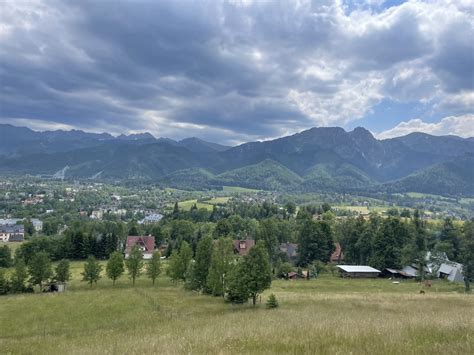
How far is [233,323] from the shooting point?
1900 cm

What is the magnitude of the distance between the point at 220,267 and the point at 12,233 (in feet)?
451

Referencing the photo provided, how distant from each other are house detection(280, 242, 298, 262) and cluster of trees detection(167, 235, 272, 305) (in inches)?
1535

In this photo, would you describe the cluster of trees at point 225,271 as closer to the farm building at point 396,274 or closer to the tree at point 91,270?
the tree at point 91,270

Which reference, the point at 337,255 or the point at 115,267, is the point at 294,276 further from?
the point at 115,267

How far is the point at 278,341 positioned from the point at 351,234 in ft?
272

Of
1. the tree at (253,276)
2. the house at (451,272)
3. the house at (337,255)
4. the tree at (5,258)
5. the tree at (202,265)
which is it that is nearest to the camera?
the tree at (253,276)

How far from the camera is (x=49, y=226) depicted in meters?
140

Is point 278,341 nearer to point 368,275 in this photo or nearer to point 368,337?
point 368,337

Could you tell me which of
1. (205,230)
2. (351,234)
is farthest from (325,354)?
(205,230)

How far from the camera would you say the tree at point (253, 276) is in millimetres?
36156

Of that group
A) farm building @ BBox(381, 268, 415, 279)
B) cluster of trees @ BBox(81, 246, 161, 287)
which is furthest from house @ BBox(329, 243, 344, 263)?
cluster of trees @ BBox(81, 246, 161, 287)

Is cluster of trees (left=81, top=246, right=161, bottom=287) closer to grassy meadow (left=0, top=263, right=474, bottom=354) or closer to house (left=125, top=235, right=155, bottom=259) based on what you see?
grassy meadow (left=0, top=263, right=474, bottom=354)

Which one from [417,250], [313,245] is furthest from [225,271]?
[417,250]

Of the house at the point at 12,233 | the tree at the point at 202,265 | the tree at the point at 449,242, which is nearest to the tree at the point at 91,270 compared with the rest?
the tree at the point at 202,265
